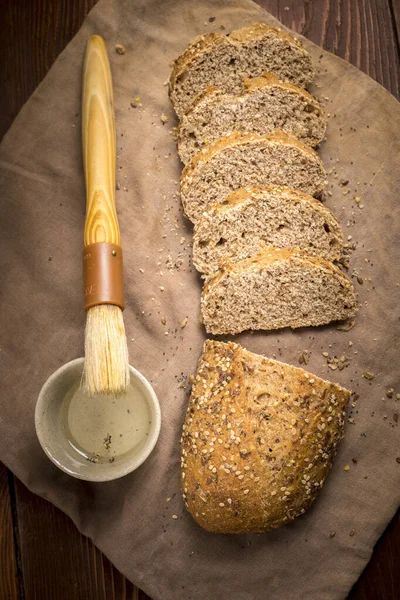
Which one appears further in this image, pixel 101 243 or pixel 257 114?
pixel 257 114

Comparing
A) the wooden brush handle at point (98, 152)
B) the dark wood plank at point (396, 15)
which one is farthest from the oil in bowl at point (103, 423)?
the dark wood plank at point (396, 15)

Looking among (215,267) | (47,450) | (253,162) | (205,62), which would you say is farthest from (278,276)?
(47,450)

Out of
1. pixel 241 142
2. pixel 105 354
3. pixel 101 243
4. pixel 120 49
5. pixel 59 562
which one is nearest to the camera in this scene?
pixel 105 354

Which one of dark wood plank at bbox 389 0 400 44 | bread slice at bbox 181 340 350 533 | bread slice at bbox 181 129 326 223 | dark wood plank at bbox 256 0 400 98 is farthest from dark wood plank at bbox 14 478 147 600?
dark wood plank at bbox 389 0 400 44

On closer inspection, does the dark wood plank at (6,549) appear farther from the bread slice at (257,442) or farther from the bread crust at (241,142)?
the bread crust at (241,142)

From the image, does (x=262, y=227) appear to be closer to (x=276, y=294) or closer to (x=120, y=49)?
(x=276, y=294)

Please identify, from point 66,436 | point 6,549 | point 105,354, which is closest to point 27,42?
point 105,354

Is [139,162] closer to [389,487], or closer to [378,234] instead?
[378,234]

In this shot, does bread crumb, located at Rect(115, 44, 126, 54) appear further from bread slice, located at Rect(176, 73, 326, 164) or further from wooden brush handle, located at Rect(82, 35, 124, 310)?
bread slice, located at Rect(176, 73, 326, 164)
